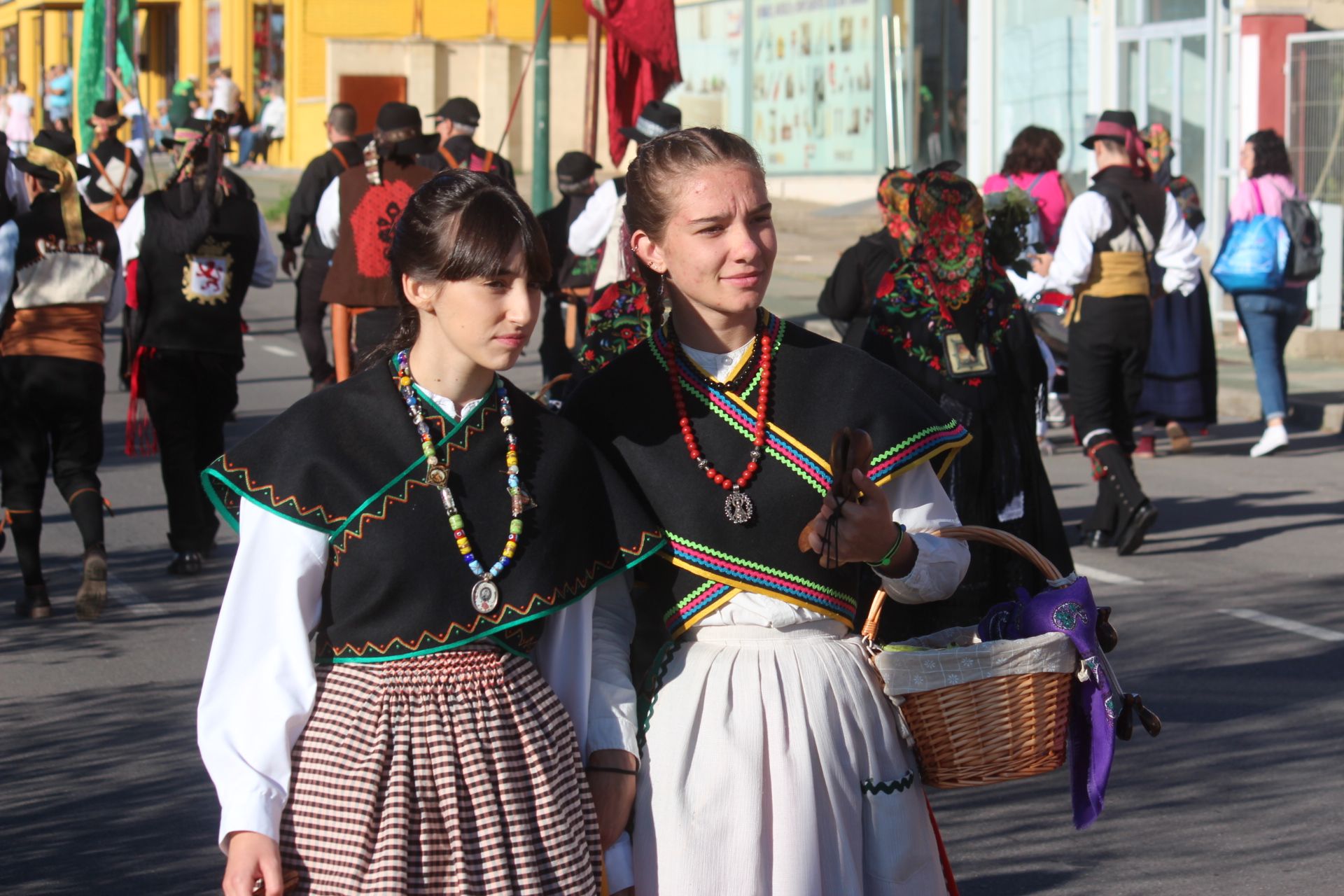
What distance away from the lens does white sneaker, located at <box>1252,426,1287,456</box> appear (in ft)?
38.6

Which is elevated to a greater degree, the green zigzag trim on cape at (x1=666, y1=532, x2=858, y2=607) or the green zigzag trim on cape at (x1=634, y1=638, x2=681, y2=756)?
the green zigzag trim on cape at (x1=666, y1=532, x2=858, y2=607)

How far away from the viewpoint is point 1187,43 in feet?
60.7

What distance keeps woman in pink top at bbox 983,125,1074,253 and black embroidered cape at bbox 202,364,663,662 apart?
30.8 ft

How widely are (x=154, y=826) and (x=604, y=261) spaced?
17.1 ft

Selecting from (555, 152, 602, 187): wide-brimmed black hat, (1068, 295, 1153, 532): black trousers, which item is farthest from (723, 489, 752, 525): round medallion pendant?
(555, 152, 602, 187): wide-brimmed black hat

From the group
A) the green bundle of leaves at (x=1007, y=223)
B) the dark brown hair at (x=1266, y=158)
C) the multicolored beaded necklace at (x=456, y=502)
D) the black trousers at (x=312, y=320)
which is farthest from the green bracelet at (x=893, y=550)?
the dark brown hair at (x=1266, y=158)

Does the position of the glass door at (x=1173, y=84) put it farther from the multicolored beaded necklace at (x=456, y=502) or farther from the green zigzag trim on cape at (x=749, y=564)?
the multicolored beaded necklace at (x=456, y=502)

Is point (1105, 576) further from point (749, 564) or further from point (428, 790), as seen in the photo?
point (428, 790)

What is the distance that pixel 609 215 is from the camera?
34.3ft

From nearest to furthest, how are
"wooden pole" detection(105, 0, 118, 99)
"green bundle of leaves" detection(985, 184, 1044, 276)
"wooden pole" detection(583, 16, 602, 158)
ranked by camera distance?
"green bundle of leaves" detection(985, 184, 1044, 276) → "wooden pole" detection(583, 16, 602, 158) → "wooden pole" detection(105, 0, 118, 99)

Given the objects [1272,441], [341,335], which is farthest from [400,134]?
[1272,441]

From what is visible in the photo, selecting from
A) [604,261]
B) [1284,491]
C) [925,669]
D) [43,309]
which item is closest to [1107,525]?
[1284,491]

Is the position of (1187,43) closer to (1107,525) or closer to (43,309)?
(1107,525)

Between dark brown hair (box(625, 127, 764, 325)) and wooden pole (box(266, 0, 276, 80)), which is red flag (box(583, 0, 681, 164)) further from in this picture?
wooden pole (box(266, 0, 276, 80))
